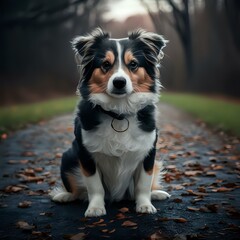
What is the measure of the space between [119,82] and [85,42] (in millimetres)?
676

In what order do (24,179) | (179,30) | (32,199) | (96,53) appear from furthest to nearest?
(179,30) → (24,179) → (32,199) → (96,53)

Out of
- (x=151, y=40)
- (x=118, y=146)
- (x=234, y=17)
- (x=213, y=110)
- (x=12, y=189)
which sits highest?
(x=234, y=17)

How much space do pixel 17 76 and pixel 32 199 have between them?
12.7m

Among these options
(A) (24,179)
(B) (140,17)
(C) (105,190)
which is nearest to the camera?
(C) (105,190)

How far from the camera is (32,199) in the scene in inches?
167

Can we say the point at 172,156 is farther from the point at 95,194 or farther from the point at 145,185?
the point at 95,194

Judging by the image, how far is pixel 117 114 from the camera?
3561mm

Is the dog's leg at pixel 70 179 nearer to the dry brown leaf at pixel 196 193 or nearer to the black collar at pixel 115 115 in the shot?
the black collar at pixel 115 115

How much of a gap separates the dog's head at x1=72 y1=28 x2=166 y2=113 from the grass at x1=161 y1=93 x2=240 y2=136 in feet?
15.9

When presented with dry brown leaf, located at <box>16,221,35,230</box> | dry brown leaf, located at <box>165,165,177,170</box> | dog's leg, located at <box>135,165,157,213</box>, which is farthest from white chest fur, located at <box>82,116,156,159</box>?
dry brown leaf, located at <box>165,165,177,170</box>

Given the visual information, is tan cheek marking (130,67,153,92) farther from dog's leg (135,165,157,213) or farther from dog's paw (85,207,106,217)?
dog's paw (85,207,106,217)

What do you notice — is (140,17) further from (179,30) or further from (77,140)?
(77,140)

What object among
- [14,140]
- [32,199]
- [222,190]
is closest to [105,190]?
[32,199]

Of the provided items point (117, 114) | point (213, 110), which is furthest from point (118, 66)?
point (213, 110)
